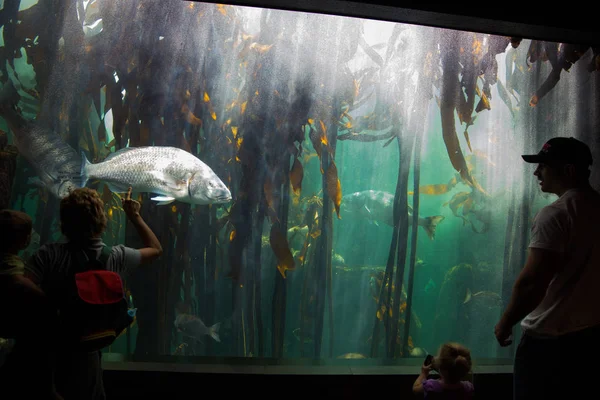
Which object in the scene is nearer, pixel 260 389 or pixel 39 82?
pixel 260 389

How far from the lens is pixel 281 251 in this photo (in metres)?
4.48

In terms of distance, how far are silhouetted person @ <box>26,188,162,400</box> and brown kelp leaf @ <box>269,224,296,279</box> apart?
272 cm

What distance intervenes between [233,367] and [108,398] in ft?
2.88

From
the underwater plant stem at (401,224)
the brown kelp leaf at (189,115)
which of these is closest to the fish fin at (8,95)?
the brown kelp leaf at (189,115)

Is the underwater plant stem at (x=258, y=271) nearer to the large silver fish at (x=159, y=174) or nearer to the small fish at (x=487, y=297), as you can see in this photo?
the large silver fish at (x=159, y=174)

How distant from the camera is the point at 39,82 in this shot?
4.41 metres

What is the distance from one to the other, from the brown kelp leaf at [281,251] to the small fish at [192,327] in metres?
1.13

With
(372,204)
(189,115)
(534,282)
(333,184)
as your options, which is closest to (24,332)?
(534,282)

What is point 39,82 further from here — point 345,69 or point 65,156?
point 345,69

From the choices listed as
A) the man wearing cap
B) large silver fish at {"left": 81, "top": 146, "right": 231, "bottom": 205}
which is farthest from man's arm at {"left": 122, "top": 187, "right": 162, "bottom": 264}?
the man wearing cap

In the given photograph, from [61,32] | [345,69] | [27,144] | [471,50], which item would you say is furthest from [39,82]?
[471,50]

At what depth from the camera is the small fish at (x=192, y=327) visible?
14.2 feet

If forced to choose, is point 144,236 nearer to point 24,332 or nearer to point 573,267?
point 24,332

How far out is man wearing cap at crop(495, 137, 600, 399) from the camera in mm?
1720
